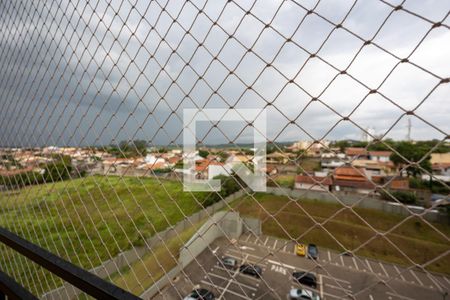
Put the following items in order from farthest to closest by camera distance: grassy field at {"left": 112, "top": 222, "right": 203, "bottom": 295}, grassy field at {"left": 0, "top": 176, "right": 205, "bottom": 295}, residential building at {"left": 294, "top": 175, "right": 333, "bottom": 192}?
grassy field at {"left": 0, "top": 176, "right": 205, "bottom": 295}
grassy field at {"left": 112, "top": 222, "right": 203, "bottom": 295}
residential building at {"left": 294, "top": 175, "right": 333, "bottom": 192}

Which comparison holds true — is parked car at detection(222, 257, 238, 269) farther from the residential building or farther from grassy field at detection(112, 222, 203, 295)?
the residential building

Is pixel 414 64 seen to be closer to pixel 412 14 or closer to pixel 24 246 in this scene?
pixel 412 14

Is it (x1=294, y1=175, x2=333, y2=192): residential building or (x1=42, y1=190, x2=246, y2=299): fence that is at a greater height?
(x1=294, y1=175, x2=333, y2=192): residential building

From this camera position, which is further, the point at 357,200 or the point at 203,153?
the point at 203,153

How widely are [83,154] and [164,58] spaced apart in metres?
0.95

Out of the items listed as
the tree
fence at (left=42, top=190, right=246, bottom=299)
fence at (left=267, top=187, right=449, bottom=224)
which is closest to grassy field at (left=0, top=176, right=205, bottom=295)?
fence at (left=42, top=190, right=246, bottom=299)

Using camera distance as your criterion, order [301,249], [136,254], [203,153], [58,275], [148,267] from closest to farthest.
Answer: [58,275] → [136,254] → [148,267] → [203,153] → [301,249]

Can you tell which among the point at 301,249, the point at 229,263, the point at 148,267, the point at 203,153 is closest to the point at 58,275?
the point at 148,267

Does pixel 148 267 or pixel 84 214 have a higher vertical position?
pixel 148 267

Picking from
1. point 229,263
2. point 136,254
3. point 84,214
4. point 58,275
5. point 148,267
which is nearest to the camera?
point 58,275

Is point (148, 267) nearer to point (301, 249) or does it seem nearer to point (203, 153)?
point (203, 153)

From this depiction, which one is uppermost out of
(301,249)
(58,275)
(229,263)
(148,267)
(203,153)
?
(203,153)

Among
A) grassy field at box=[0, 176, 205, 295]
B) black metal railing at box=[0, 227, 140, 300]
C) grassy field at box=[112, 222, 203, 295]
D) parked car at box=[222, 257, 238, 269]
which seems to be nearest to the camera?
black metal railing at box=[0, 227, 140, 300]

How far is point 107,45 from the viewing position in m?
0.90
